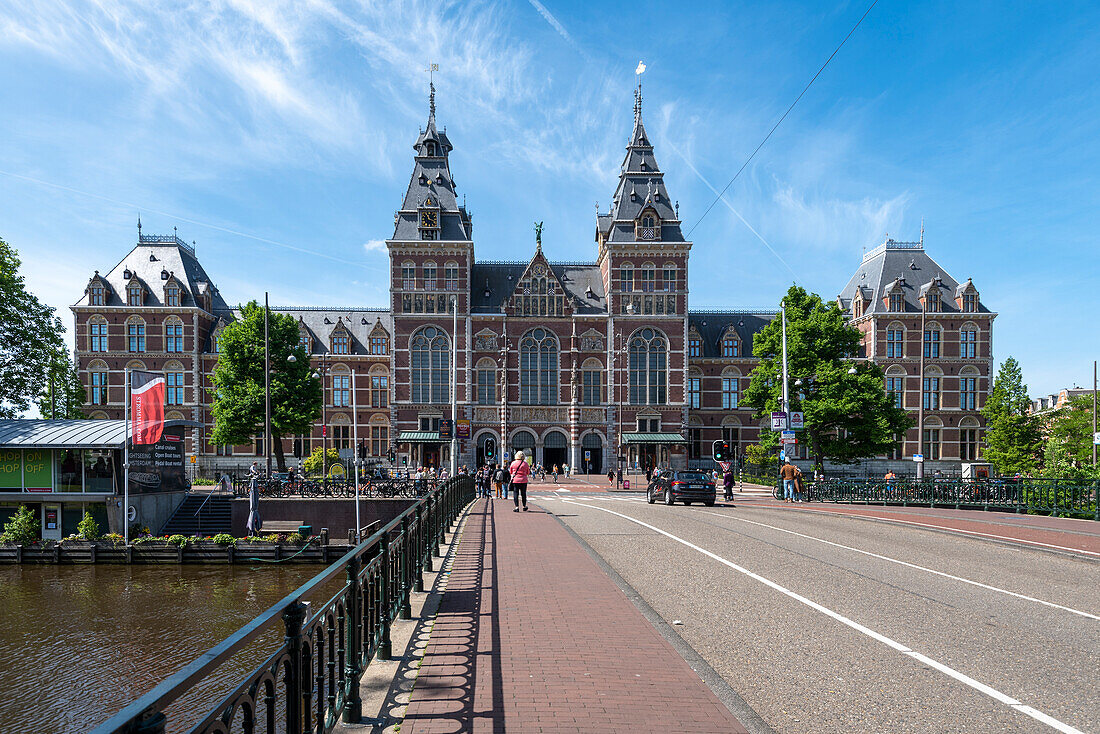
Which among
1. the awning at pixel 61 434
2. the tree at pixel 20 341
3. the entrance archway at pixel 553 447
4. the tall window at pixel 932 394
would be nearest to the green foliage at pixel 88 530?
the awning at pixel 61 434

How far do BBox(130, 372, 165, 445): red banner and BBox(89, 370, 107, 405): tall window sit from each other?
95.7ft

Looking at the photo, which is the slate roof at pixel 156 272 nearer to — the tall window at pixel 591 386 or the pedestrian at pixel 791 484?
the tall window at pixel 591 386

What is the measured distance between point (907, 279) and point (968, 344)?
7201 mm

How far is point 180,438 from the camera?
32.9m

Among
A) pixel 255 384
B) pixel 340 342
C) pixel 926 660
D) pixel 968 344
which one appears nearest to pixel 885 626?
pixel 926 660

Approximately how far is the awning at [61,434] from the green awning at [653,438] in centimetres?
3166

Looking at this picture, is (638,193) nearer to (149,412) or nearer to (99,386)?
(149,412)

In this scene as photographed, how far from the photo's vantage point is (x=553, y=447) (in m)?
52.2

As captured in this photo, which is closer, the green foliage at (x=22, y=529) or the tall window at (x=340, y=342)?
the green foliage at (x=22, y=529)

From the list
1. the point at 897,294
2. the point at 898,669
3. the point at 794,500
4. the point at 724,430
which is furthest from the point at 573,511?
the point at 897,294

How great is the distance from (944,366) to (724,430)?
1854 centimetres

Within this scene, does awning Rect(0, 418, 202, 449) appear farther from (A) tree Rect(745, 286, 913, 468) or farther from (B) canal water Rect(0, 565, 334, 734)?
(A) tree Rect(745, 286, 913, 468)

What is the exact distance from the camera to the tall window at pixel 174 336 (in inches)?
2085

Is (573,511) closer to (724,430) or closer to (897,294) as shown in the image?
(724,430)
